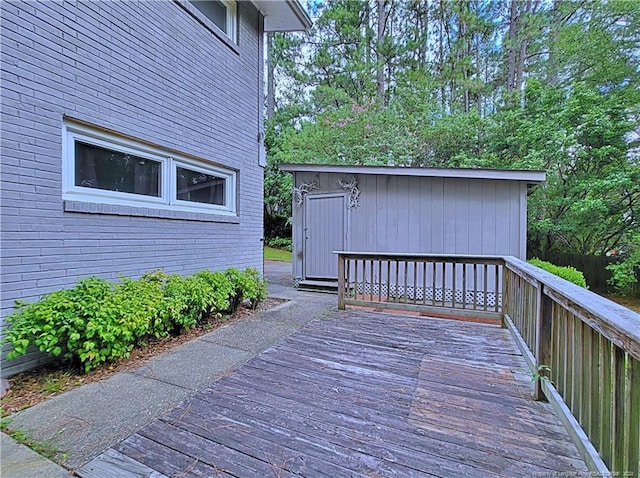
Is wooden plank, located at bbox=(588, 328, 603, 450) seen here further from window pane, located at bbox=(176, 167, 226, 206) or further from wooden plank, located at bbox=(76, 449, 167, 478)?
window pane, located at bbox=(176, 167, 226, 206)

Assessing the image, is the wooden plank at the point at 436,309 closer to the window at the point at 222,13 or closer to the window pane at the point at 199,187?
the window pane at the point at 199,187

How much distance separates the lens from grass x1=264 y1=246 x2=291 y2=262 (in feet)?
45.8

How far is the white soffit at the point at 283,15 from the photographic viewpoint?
5477 millimetres

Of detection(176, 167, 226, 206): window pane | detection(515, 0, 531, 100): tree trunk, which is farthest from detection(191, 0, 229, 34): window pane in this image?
detection(515, 0, 531, 100): tree trunk

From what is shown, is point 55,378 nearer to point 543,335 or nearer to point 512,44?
point 543,335

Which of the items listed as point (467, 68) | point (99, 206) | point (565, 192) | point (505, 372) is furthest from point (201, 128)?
point (467, 68)

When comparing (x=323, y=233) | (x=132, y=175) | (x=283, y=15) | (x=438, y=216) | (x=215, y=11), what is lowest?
(x=323, y=233)

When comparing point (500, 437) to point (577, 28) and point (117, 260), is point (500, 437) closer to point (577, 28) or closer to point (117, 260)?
point (117, 260)

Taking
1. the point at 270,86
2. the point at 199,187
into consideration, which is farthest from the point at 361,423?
the point at 270,86

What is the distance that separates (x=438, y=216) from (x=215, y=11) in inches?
194

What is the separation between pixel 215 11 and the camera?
497 cm

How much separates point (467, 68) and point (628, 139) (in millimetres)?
7334

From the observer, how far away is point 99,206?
317 centimetres

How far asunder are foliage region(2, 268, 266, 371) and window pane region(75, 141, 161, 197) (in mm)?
960
